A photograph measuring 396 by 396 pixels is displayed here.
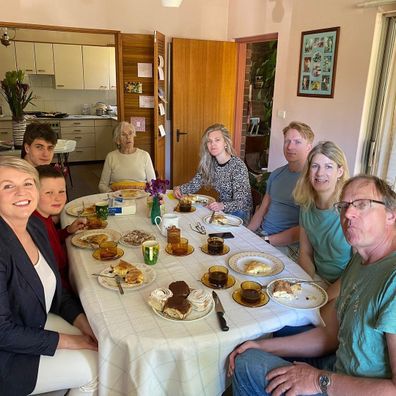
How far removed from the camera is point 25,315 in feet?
4.24

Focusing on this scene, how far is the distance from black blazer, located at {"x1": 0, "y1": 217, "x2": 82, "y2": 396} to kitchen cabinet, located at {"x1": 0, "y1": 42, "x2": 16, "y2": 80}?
20.9 feet

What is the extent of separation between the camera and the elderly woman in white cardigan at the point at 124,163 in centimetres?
319

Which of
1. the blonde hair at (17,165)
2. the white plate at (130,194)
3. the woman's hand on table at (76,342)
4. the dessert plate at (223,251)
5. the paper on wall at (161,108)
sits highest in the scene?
the paper on wall at (161,108)

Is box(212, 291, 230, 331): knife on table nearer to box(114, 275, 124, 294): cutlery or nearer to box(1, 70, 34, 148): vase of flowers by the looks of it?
box(114, 275, 124, 294): cutlery

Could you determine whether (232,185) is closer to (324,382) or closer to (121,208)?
(121,208)

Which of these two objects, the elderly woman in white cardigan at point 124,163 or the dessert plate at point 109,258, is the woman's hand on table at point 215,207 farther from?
the elderly woman in white cardigan at point 124,163

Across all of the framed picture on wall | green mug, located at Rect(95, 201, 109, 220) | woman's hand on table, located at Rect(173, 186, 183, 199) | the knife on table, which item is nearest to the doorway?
the framed picture on wall

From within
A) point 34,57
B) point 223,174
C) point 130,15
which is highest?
point 130,15

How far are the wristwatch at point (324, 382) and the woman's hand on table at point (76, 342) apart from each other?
76cm

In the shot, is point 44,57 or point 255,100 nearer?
point 255,100

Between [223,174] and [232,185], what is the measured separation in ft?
0.34

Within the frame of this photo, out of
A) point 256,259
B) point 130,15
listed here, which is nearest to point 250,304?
point 256,259

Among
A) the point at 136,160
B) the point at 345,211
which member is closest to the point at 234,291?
the point at 345,211

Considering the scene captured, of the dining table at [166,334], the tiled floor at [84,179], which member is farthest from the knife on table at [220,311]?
the tiled floor at [84,179]
